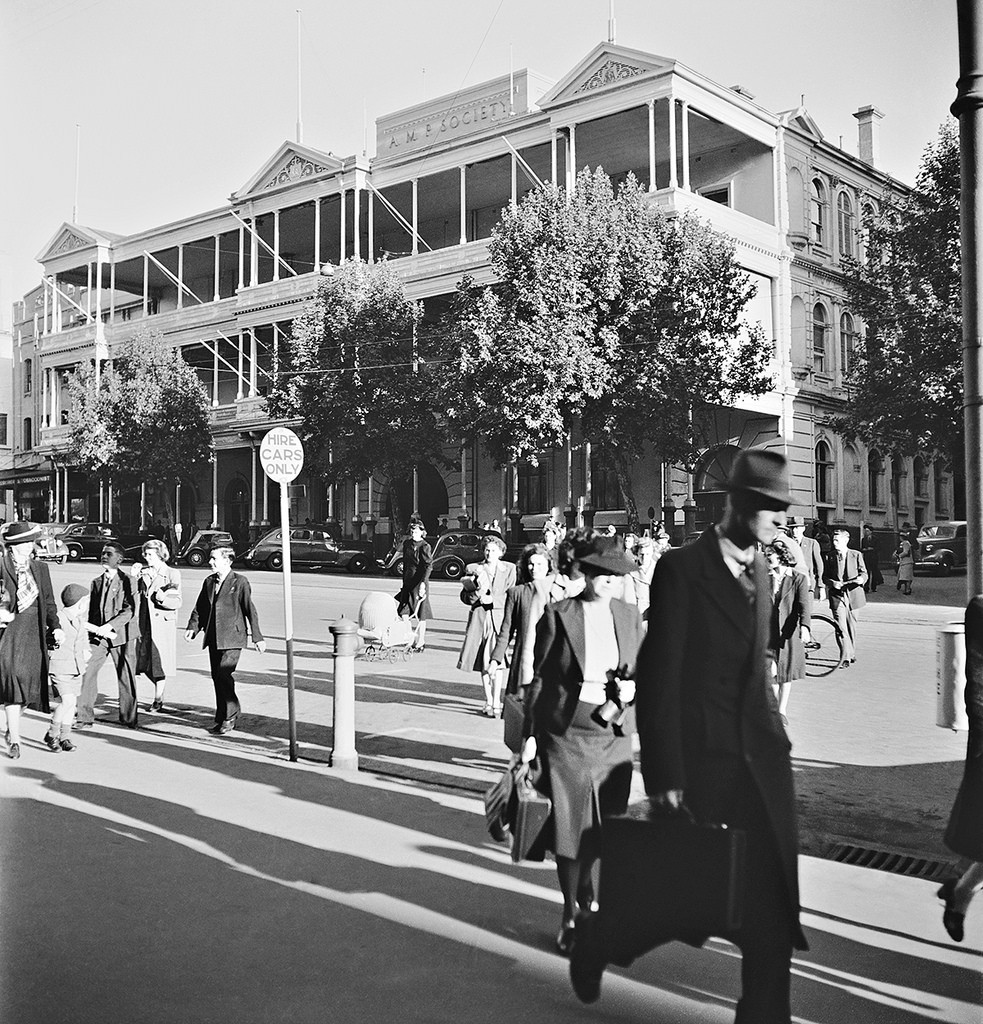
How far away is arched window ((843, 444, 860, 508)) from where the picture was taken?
32344 millimetres

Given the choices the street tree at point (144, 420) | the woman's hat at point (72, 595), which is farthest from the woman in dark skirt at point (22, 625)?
the street tree at point (144, 420)

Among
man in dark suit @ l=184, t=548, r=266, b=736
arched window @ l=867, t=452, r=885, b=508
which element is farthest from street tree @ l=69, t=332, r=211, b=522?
man in dark suit @ l=184, t=548, r=266, b=736

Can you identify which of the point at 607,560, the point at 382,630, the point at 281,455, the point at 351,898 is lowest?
the point at 351,898

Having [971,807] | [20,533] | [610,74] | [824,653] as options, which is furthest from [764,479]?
[610,74]

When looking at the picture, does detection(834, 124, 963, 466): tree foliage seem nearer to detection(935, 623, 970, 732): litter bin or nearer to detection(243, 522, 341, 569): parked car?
detection(935, 623, 970, 732): litter bin

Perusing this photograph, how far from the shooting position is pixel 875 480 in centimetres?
3325

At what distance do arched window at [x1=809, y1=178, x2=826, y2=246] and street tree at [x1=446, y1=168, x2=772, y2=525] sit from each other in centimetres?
850

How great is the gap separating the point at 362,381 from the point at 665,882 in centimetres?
2997

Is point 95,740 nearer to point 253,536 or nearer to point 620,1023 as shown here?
point 620,1023

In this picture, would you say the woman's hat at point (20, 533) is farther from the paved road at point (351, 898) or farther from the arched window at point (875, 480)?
the arched window at point (875, 480)

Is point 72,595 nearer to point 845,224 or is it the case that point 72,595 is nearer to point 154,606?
point 154,606

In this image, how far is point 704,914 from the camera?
3400 mm

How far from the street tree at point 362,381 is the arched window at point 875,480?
12438 mm

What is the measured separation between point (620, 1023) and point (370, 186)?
35.5 metres
